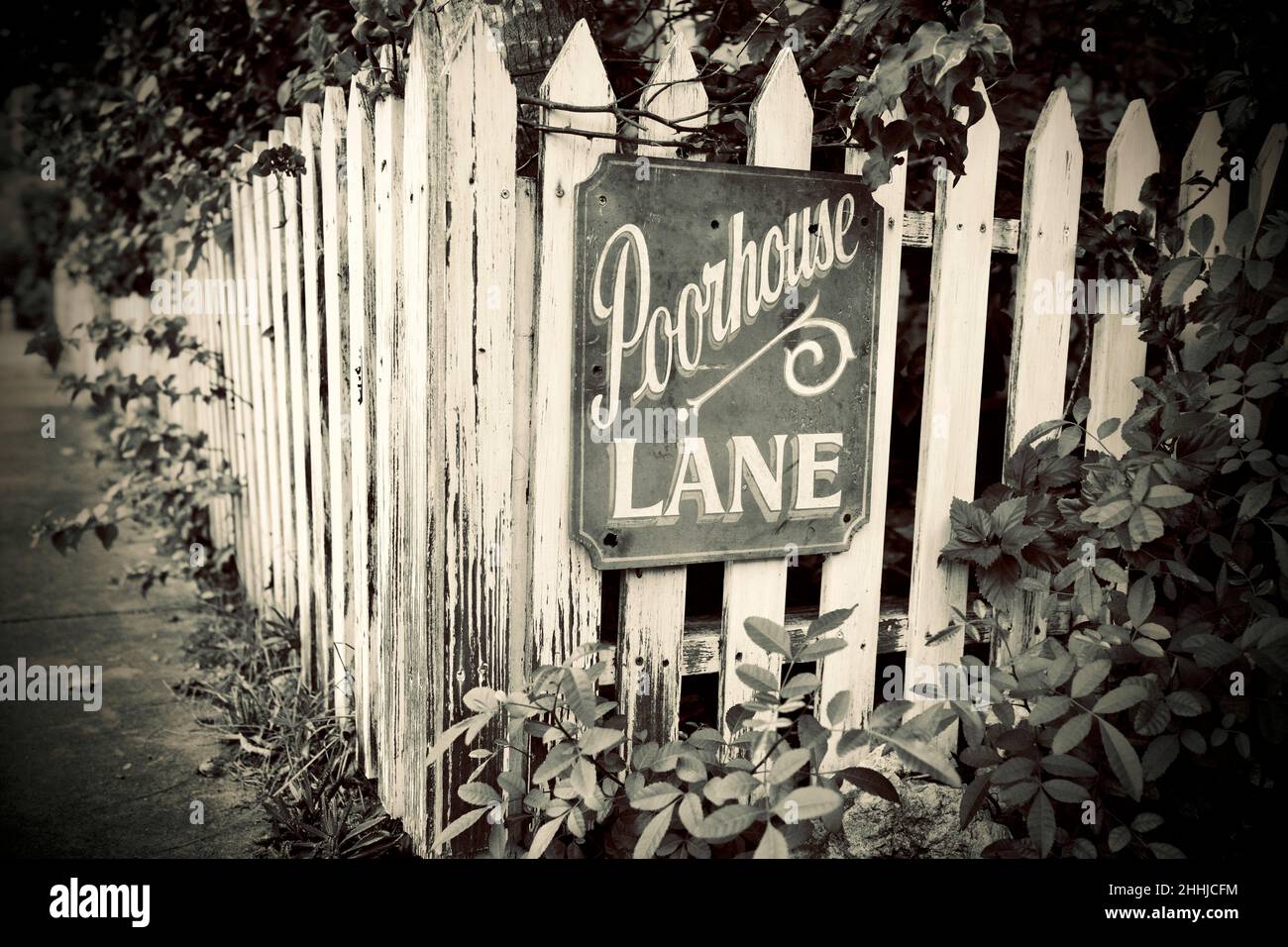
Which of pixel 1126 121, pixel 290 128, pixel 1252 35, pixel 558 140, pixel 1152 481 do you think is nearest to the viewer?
pixel 558 140

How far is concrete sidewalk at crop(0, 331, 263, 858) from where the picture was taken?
224 cm

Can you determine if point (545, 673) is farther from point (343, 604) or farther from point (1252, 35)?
point (1252, 35)

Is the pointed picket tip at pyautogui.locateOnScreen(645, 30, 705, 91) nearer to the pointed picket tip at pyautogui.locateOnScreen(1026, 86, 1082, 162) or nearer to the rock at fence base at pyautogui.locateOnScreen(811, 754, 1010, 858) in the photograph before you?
the pointed picket tip at pyautogui.locateOnScreen(1026, 86, 1082, 162)

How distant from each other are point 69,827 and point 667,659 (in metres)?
1.50

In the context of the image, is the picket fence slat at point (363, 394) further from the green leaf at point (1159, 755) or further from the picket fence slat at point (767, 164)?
the green leaf at point (1159, 755)

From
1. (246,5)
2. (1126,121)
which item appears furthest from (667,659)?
(246,5)

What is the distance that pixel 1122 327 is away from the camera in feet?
7.83

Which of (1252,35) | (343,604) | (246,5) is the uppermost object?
(246,5)

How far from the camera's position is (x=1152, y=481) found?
1.91 m

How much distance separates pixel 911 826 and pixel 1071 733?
2.41 feet

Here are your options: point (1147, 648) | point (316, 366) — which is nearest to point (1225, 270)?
point (1147, 648)

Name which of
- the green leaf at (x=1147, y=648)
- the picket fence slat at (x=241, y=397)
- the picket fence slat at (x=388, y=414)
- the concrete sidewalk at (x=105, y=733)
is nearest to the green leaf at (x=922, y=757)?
the green leaf at (x=1147, y=648)

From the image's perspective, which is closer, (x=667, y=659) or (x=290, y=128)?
(x=667, y=659)

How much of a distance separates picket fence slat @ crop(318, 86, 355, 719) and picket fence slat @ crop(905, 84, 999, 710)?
1409 millimetres
